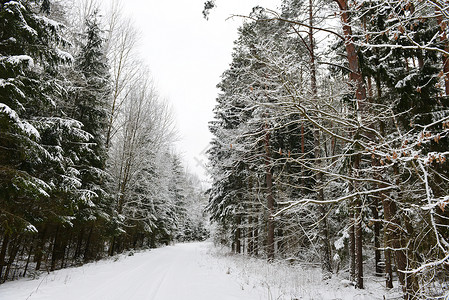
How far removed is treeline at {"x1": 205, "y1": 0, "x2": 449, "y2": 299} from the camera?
331cm

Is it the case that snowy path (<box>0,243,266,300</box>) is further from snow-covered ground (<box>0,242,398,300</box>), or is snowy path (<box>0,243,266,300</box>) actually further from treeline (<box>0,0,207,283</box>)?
treeline (<box>0,0,207,283</box>)

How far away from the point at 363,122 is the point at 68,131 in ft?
32.8

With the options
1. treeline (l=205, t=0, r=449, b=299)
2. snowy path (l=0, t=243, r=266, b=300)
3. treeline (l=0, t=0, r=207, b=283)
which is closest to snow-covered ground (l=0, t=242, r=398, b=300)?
snowy path (l=0, t=243, r=266, b=300)

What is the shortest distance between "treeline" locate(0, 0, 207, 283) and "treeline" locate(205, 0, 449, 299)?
18.7ft

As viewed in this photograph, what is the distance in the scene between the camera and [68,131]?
30.7 ft

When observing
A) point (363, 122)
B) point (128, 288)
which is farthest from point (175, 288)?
point (363, 122)

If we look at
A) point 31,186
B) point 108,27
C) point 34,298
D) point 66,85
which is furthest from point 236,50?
point 34,298

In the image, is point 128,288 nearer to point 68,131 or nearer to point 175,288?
point 175,288

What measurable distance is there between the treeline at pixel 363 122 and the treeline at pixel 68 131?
5.69 metres

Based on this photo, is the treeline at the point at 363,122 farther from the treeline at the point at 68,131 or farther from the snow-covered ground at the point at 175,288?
the treeline at the point at 68,131

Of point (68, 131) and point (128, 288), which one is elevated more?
point (68, 131)

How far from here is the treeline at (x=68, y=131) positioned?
6.76 meters

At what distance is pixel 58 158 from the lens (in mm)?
8734

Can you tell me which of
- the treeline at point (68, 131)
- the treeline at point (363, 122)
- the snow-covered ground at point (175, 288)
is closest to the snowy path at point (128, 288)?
the snow-covered ground at point (175, 288)
